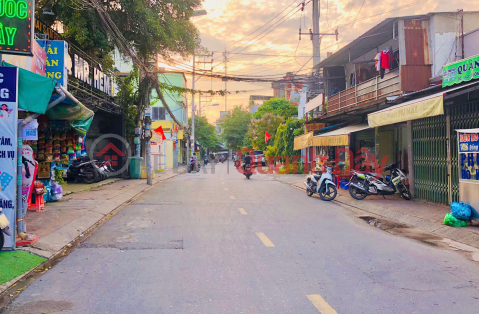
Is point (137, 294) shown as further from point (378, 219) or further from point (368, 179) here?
point (368, 179)

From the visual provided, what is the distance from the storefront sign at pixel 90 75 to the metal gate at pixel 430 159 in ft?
39.9

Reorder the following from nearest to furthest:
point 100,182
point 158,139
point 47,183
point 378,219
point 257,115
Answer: point 378,219 → point 47,183 → point 100,182 → point 158,139 → point 257,115

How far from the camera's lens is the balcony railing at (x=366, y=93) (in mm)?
14789

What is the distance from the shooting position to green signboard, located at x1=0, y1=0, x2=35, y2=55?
6.34 m

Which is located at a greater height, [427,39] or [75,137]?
[427,39]

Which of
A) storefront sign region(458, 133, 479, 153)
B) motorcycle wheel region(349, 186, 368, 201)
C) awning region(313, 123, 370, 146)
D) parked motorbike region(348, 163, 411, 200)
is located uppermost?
awning region(313, 123, 370, 146)

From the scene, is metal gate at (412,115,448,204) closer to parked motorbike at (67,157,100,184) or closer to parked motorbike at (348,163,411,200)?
parked motorbike at (348,163,411,200)

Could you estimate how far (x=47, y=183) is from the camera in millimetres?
11914

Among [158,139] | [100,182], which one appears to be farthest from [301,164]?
[100,182]

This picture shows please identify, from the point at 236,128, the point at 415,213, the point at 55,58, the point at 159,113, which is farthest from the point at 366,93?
the point at 236,128

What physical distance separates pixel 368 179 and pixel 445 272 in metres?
8.30

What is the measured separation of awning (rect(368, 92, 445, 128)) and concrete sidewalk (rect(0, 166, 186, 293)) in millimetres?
8386

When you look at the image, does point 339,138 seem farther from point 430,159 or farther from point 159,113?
point 159,113

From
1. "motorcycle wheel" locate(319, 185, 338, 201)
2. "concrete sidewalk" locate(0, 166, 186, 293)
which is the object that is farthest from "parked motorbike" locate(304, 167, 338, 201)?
"concrete sidewalk" locate(0, 166, 186, 293)
